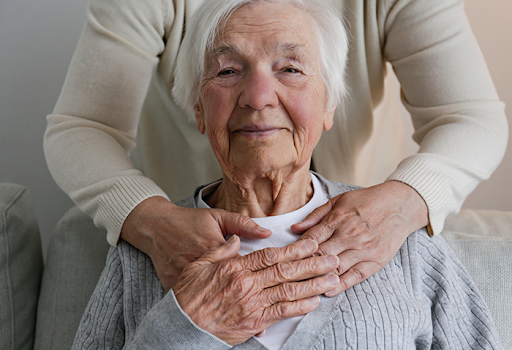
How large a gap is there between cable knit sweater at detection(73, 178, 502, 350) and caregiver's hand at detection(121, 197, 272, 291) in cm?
8

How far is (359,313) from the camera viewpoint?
3.59 ft

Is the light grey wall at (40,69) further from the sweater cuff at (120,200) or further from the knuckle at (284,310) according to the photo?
the knuckle at (284,310)

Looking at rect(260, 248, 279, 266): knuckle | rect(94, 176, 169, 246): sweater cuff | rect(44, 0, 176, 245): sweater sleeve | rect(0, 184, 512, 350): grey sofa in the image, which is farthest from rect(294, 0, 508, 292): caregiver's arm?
rect(44, 0, 176, 245): sweater sleeve

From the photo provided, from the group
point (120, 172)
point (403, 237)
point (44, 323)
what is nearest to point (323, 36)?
point (403, 237)

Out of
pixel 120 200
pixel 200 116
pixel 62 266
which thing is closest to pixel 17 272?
pixel 62 266

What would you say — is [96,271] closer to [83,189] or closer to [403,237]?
[83,189]

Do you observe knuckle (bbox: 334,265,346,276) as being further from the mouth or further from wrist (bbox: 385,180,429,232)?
the mouth

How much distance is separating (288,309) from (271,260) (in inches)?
4.4

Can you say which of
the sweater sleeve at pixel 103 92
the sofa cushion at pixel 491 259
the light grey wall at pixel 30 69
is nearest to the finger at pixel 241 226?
the sweater sleeve at pixel 103 92

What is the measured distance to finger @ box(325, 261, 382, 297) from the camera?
1.09 m

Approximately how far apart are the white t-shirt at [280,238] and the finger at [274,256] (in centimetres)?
15

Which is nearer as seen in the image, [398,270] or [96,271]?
[398,270]

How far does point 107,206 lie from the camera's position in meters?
1.32

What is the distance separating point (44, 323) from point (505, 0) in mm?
2276
